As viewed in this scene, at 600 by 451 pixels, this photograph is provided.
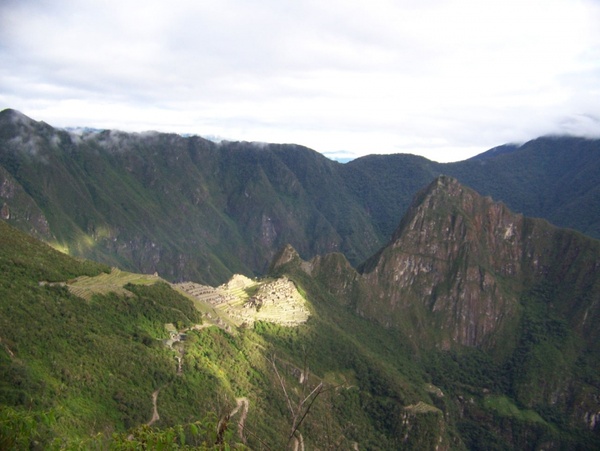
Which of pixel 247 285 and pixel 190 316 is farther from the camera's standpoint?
pixel 247 285

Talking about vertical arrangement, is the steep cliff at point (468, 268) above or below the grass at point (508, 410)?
above

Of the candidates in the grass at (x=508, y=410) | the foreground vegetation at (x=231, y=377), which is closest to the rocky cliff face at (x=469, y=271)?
the foreground vegetation at (x=231, y=377)

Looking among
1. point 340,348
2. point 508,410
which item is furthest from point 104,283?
point 508,410

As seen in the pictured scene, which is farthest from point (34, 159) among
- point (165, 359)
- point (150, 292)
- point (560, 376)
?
point (560, 376)

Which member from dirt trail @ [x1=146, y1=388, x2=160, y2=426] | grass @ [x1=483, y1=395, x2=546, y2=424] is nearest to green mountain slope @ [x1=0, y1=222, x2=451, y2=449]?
dirt trail @ [x1=146, y1=388, x2=160, y2=426]

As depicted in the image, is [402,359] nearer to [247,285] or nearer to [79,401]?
[247,285]

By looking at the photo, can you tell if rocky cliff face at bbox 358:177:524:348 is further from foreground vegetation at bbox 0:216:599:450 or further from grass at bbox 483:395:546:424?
grass at bbox 483:395:546:424

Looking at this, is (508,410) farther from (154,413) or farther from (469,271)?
(154,413)

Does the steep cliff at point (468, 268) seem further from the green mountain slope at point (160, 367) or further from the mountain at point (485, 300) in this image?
the green mountain slope at point (160, 367)

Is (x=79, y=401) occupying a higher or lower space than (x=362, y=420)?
higher
